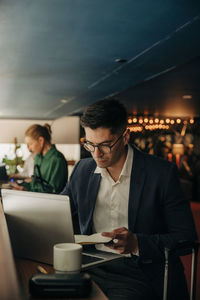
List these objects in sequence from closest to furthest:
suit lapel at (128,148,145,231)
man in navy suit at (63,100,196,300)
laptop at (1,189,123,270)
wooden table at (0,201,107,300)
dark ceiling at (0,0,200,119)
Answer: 1. wooden table at (0,201,107,300)
2. laptop at (1,189,123,270)
3. man in navy suit at (63,100,196,300)
4. suit lapel at (128,148,145,231)
5. dark ceiling at (0,0,200,119)

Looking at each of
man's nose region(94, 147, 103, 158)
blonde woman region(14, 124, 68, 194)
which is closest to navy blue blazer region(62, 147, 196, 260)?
man's nose region(94, 147, 103, 158)

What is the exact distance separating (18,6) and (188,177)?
34.8ft

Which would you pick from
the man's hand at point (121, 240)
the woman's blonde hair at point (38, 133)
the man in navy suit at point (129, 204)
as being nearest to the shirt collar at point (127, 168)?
the man in navy suit at point (129, 204)

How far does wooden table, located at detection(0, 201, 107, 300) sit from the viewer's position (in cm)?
101

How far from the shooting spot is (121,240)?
1.83 meters

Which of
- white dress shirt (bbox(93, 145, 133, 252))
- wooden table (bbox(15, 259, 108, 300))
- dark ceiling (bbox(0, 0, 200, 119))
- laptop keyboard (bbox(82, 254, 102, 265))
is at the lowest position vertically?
wooden table (bbox(15, 259, 108, 300))

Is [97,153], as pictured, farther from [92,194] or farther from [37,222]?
[37,222]

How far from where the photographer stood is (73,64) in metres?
5.91

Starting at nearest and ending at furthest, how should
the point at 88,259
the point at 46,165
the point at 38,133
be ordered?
the point at 88,259 → the point at 46,165 → the point at 38,133

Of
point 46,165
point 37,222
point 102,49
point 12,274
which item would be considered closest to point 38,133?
point 46,165

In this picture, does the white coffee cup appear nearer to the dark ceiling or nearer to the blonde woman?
the dark ceiling

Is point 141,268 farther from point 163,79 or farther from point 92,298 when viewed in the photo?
point 163,79

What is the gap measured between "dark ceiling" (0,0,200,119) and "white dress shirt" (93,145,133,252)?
1.61 m

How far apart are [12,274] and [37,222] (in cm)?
61
